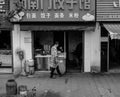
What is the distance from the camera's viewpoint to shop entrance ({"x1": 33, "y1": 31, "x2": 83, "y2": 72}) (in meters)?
14.0

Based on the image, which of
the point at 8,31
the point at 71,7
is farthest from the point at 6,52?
the point at 71,7

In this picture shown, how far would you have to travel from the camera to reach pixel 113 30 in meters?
12.1

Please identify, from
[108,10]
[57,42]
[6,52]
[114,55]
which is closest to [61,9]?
[57,42]

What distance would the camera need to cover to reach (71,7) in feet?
42.2

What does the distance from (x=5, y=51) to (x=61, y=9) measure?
4043 millimetres

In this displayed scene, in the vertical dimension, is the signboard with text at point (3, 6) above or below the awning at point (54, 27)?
above

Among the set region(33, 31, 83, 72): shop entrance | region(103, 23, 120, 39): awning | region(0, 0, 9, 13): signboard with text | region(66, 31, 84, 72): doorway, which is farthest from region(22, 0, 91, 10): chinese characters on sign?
region(66, 31, 84, 72): doorway

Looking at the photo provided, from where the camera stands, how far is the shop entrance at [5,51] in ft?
45.3

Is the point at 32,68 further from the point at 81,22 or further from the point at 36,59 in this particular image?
the point at 81,22

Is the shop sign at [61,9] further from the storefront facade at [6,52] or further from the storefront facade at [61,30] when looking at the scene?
the storefront facade at [6,52]

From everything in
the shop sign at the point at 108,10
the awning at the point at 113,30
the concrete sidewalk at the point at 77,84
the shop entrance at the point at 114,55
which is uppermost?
the shop sign at the point at 108,10

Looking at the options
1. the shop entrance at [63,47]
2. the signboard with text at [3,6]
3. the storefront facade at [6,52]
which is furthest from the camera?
the shop entrance at [63,47]

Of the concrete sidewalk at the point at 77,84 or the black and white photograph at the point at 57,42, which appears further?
the black and white photograph at the point at 57,42

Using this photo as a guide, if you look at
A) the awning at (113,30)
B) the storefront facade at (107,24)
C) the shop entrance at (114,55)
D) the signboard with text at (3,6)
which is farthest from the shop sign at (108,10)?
the signboard with text at (3,6)
